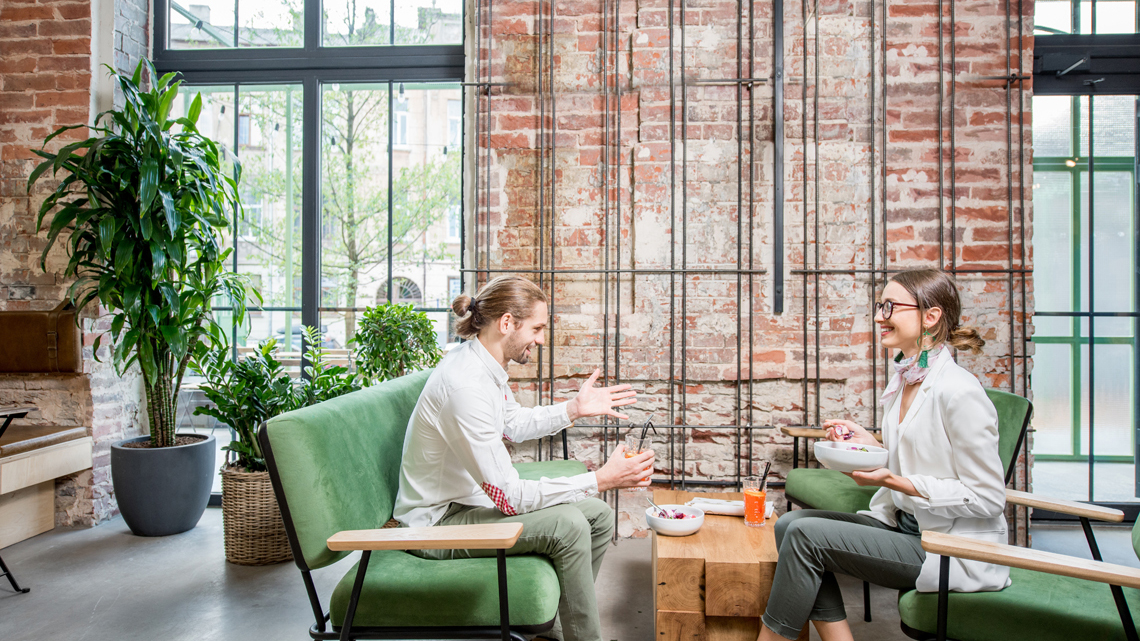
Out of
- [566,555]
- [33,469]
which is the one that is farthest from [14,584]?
[566,555]

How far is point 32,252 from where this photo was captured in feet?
10.6

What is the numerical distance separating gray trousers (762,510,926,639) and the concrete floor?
0.62 metres

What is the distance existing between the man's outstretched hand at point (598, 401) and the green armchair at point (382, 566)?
81cm

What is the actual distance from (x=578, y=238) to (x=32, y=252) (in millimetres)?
2942

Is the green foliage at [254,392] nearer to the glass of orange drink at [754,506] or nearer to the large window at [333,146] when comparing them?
the large window at [333,146]

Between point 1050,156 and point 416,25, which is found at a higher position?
point 416,25

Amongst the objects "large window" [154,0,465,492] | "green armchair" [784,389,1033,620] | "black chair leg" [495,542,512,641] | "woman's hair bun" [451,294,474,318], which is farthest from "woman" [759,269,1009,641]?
"large window" [154,0,465,492]

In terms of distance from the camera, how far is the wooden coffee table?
5.99ft

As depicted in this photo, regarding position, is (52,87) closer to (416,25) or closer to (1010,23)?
(416,25)

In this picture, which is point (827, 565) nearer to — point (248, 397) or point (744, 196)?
point (744, 196)

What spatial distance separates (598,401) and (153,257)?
2226 millimetres

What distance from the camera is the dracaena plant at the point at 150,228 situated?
2842 millimetres

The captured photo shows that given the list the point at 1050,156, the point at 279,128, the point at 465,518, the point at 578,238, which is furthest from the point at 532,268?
the point at 1050,156

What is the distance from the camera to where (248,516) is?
2.73 meters
